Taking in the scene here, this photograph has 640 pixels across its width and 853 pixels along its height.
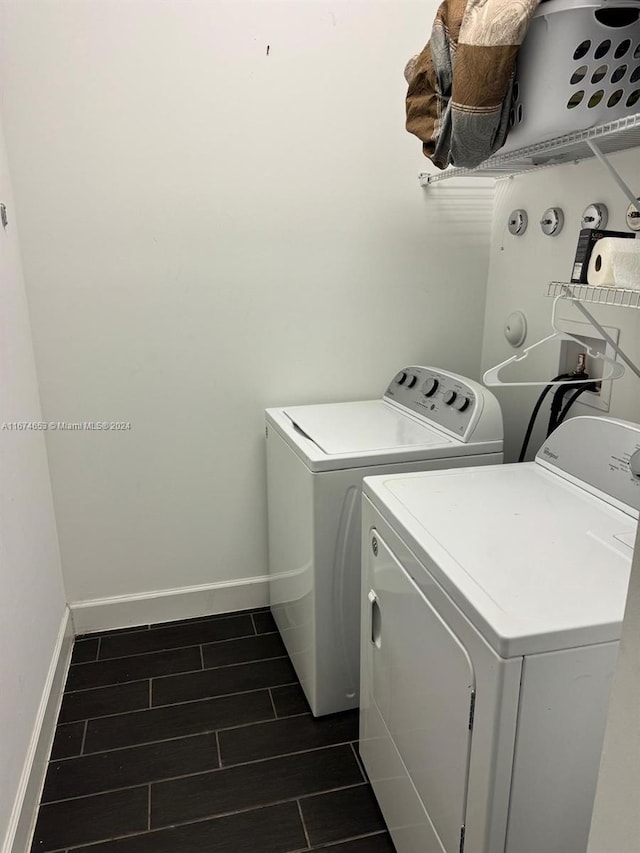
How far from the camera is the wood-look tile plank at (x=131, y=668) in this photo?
6.49ft

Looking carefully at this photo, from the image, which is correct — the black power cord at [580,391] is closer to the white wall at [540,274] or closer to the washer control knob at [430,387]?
the white wall at [540,274]

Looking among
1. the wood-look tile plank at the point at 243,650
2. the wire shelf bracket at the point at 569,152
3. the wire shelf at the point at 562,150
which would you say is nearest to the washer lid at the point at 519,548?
the wire shelf bracket at the point at 569,152

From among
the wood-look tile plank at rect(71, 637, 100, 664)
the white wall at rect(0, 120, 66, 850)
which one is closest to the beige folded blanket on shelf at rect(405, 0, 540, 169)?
the white wall at rect(0, 120, 66, 850)

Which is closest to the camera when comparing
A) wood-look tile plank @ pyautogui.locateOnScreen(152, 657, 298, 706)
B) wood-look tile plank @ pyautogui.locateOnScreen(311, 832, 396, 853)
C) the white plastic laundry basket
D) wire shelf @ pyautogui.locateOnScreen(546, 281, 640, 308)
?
the white plastic laundry basket

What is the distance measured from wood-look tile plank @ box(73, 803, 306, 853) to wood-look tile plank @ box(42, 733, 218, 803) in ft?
0.55

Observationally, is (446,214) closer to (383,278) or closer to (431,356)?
(383,278)

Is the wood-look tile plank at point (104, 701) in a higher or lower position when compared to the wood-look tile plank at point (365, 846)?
lower

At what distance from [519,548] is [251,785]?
1049mm

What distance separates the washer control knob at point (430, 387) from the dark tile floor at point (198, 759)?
3.47 ft

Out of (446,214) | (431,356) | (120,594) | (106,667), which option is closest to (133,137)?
(446,214)

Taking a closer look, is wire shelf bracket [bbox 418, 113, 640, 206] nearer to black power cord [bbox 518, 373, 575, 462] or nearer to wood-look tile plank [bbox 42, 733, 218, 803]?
black power cord [bbox 518, 373, 575, 462]

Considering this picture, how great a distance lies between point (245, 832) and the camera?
4.80 feet

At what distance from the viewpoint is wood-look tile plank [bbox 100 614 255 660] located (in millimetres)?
2135

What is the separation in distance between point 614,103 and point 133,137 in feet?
4.50
